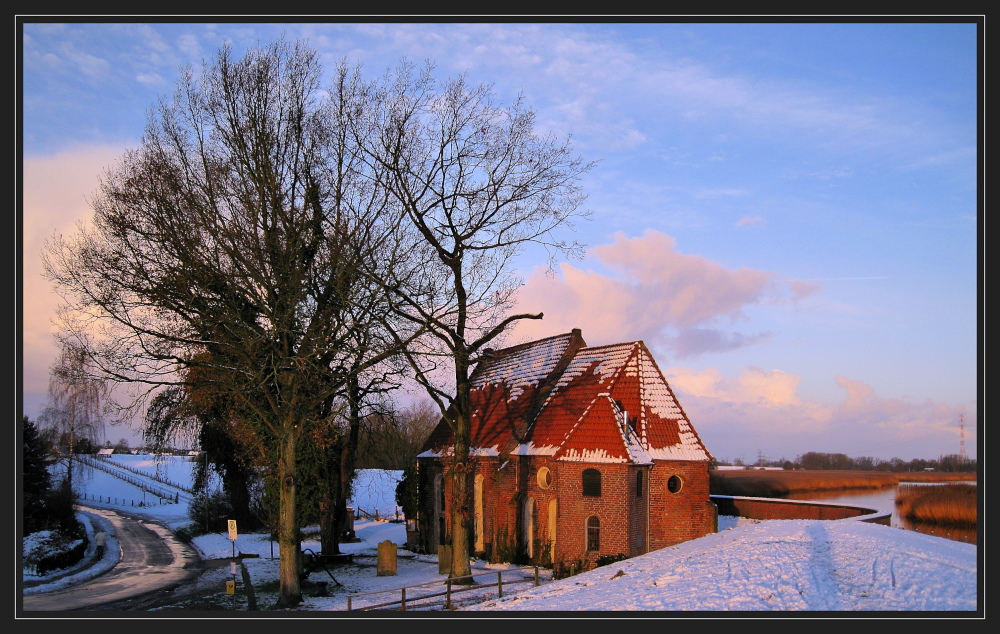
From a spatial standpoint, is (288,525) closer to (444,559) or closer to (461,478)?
(461,478)

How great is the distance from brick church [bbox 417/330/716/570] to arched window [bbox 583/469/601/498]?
0.04 metres

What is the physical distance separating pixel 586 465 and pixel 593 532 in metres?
2.31

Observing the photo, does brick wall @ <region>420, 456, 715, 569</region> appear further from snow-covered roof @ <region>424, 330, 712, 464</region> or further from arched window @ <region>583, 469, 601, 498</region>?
snow-covered roof @ <region>424, 330, 712, 464</region>

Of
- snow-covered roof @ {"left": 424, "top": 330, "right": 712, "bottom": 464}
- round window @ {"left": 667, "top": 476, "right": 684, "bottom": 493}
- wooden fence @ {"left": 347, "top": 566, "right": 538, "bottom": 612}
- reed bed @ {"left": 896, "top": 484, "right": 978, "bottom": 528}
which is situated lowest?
wooden fence @ {"left": 347, "top": 566, "right": 538, "bottom": 612}

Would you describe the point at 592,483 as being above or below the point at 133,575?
above

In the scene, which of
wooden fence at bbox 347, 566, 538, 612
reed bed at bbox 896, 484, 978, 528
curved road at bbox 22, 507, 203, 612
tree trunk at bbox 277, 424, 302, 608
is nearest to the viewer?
wooden fence at bbox 347, 566, 538, 612

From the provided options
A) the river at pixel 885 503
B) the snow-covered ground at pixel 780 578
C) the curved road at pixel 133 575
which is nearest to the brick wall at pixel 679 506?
the snow-covered ground at pixel 780 578

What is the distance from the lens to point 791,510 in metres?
30.5

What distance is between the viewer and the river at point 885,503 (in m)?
23.5

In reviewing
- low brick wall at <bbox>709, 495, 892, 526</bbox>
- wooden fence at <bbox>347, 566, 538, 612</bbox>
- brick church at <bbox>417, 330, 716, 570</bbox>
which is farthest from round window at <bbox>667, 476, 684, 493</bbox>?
wooden fence at <bbox>347, 566, 538, 612</bbox>

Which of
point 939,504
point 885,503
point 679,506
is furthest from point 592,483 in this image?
point 885,503

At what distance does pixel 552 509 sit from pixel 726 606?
41.3 feet

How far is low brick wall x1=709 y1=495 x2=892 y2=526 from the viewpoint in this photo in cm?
2694
